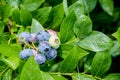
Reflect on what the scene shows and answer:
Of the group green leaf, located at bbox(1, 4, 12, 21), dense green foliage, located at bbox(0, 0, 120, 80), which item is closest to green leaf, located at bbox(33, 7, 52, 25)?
dense green foliage, located at bbox(0, 0, 120, 80)

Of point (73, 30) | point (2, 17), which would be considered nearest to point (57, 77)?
point (73, 30)

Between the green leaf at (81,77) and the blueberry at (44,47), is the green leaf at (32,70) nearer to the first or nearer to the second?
the blueberry at (44,47)

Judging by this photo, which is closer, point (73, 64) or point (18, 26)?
point (73, 64)

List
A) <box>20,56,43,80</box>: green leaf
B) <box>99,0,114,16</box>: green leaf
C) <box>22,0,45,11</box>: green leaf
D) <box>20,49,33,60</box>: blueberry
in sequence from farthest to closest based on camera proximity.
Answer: <box>99,0,114,16</box>: green leaf → <box>22,0,45,11</box>: green leaf → <box>20,49,33,60</box>: blueberry → <box>20,56,43,80</box>: green leaf

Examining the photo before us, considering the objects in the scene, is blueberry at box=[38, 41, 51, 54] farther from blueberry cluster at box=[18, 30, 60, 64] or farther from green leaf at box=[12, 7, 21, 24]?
green leaf at box=[12, 7, 21, 24]

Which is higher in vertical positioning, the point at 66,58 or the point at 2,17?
the point at 2,17

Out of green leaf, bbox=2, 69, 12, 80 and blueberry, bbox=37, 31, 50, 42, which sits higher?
blueberry, bbox=37, 31, 50, 42

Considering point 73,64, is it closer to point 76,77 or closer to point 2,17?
point 76,77
